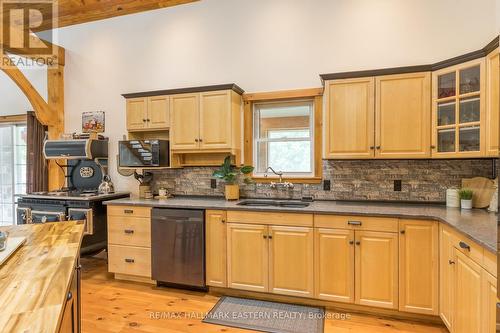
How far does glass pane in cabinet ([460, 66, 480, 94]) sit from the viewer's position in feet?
7.64

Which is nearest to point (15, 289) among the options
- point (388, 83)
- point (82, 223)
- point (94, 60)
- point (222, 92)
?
point (82, 223)

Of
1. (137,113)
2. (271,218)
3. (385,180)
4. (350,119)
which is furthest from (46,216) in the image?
(385,180)

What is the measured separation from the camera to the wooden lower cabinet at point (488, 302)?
148 cm

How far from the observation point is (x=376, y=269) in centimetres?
244

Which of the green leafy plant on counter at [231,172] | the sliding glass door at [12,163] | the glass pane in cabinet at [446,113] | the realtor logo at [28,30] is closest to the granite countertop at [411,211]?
the green leafy plant on counter at [231,172]

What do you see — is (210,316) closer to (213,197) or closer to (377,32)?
(213,197)

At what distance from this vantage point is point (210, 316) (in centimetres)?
253

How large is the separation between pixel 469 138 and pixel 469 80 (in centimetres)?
47

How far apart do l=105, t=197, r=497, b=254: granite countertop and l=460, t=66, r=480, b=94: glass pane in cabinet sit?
3.28 feet

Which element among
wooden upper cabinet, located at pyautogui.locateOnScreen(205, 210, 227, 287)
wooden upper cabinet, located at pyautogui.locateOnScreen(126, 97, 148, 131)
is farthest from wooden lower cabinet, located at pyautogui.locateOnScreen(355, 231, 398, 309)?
wooden upper cabinet, located at pyautogui.locateOnScreen(126, 97, 148, 131)

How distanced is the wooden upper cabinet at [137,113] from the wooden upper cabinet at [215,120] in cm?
76

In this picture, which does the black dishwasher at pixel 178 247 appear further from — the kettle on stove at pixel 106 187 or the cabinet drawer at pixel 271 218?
the kettle on stove at pixel 106 187

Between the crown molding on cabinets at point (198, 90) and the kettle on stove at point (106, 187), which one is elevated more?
the crown molding on cabinets at point (198, 90)

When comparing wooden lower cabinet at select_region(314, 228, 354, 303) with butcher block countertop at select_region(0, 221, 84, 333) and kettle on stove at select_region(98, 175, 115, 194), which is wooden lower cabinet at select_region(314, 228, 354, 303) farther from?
kettle on stove at select_region(98, 175, 115, 194)
